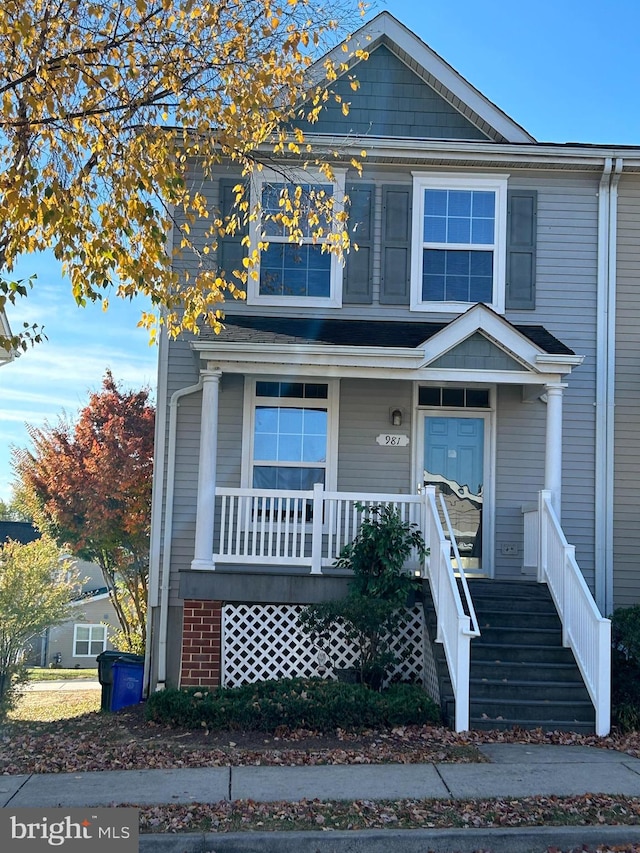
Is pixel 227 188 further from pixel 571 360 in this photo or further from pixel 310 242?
pixel 571 360

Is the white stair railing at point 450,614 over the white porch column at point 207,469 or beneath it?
beneath

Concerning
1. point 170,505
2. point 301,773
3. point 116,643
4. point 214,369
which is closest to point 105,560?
point 116,643

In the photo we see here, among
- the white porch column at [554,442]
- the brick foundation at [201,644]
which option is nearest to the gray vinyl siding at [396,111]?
the white porch column at [554,442]

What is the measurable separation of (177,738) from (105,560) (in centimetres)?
1390

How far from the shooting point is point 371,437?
38.7 ft

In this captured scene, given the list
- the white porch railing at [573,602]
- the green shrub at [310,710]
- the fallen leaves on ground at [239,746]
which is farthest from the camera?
the white porch railing at [573,602]

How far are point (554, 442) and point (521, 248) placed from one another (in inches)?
106

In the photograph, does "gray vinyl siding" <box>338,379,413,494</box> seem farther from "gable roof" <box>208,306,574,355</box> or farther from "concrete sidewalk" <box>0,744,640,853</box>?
"concrete sidewalk" <box>0,744,640,853</box>

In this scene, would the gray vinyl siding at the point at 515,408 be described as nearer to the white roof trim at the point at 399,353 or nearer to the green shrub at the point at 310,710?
the white roof trim at the point at 399,353

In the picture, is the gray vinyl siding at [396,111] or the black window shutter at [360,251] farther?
the gray vinyl siding at [396,111]

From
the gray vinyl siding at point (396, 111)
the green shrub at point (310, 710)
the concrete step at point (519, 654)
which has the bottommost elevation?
the green shrub at point (310, 710)

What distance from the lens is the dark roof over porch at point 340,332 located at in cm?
1068

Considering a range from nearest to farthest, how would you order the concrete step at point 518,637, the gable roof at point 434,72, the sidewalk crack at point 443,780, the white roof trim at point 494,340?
the sidewalk crack at point 443,780, the concrete step at point 518,637, the white roof trim at point 494,340, the gable roof at point 434,72

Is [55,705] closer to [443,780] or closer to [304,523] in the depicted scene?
[304,523]
